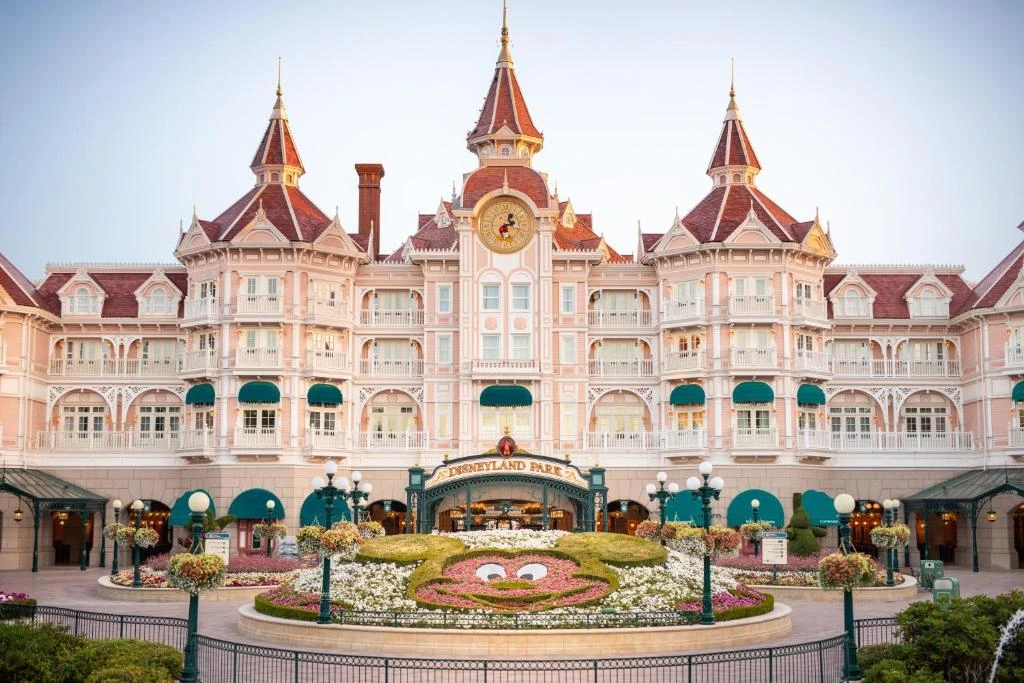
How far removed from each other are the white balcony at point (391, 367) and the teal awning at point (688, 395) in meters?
12.5

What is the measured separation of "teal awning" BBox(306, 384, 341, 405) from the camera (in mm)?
61219

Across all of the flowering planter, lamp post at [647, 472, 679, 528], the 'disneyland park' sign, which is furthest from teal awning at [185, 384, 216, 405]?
the flowering planter

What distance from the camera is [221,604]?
41781 mm

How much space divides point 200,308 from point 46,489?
36.0 feet

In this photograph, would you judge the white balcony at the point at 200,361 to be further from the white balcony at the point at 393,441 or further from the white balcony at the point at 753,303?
the white balcony at the point at 753,303

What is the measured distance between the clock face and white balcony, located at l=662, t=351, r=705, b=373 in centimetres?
898

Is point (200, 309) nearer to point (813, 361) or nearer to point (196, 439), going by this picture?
point (196, 439)

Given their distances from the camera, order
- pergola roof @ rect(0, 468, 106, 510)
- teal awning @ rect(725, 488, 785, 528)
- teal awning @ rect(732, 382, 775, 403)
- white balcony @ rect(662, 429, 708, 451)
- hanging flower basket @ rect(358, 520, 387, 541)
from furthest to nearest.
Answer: white balcony @ rect(662, 429, 708, 451), teal awning @ rect(732, 382, 775, 403), teal awning @ rect(725, 488, 785, 528), pergola roof @ rect(0, 468, 106, 510), hanging flower basket @ rect(358, 520, 387, 541)

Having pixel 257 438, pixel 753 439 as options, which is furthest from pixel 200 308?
pixel 753 439

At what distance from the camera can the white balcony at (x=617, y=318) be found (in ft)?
210

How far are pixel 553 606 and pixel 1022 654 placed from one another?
11.3 meters

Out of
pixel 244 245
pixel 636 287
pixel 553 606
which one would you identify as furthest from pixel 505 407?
pixel 553 606

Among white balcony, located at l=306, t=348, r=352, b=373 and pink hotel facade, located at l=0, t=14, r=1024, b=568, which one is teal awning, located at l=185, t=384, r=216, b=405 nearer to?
pink hotel facade, located at l=0, t=14, r=1024, b=568

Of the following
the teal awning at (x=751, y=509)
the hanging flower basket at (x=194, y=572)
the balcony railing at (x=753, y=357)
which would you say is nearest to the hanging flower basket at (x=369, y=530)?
the hanging flower basket at (x=194, y=572)
